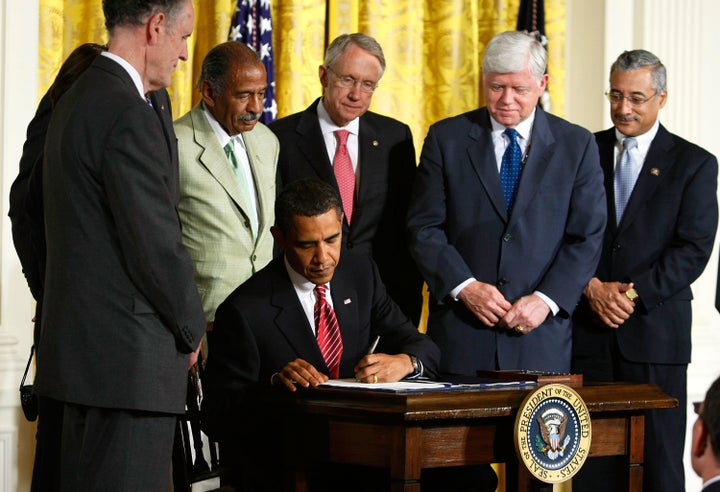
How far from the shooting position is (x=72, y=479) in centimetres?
305

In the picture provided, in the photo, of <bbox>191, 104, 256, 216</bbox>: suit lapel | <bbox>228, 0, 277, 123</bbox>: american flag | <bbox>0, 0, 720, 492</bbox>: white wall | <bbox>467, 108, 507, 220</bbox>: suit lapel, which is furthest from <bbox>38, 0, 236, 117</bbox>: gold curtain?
<bbox>0, 0, 720, 492</bbox>: white wall

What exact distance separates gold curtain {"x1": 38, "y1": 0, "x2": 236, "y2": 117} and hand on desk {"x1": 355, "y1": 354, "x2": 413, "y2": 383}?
2.41m

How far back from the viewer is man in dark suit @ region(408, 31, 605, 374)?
4352 mm

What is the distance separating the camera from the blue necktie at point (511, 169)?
14.8ft

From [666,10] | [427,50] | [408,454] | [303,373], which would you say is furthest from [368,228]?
[666,10]

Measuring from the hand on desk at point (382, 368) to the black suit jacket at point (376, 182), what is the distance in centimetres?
107

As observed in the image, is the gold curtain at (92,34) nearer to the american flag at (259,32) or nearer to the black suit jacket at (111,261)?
the american flag at (259,32)

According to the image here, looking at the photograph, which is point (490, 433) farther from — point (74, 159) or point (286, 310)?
point (74, 159)

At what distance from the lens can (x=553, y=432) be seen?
10.5ft

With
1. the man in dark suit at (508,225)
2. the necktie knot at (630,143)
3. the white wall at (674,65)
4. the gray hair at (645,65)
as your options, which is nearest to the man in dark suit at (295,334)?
the man in dark suit at (508,225)

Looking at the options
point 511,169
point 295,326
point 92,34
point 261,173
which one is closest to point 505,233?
point 511,169

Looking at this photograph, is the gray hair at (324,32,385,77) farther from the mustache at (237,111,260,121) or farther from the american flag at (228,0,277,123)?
the american flag at (228,0,277,123)

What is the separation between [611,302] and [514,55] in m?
1.05

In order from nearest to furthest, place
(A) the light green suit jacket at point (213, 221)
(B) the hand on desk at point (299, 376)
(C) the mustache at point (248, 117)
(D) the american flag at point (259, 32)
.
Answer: (B) the hand on desk at point (299, 376) → (A) the light green suit jacket at point (213, 221) → (C) the mustache at point (248, 117) → (D) the american flag at point (259, 32)
